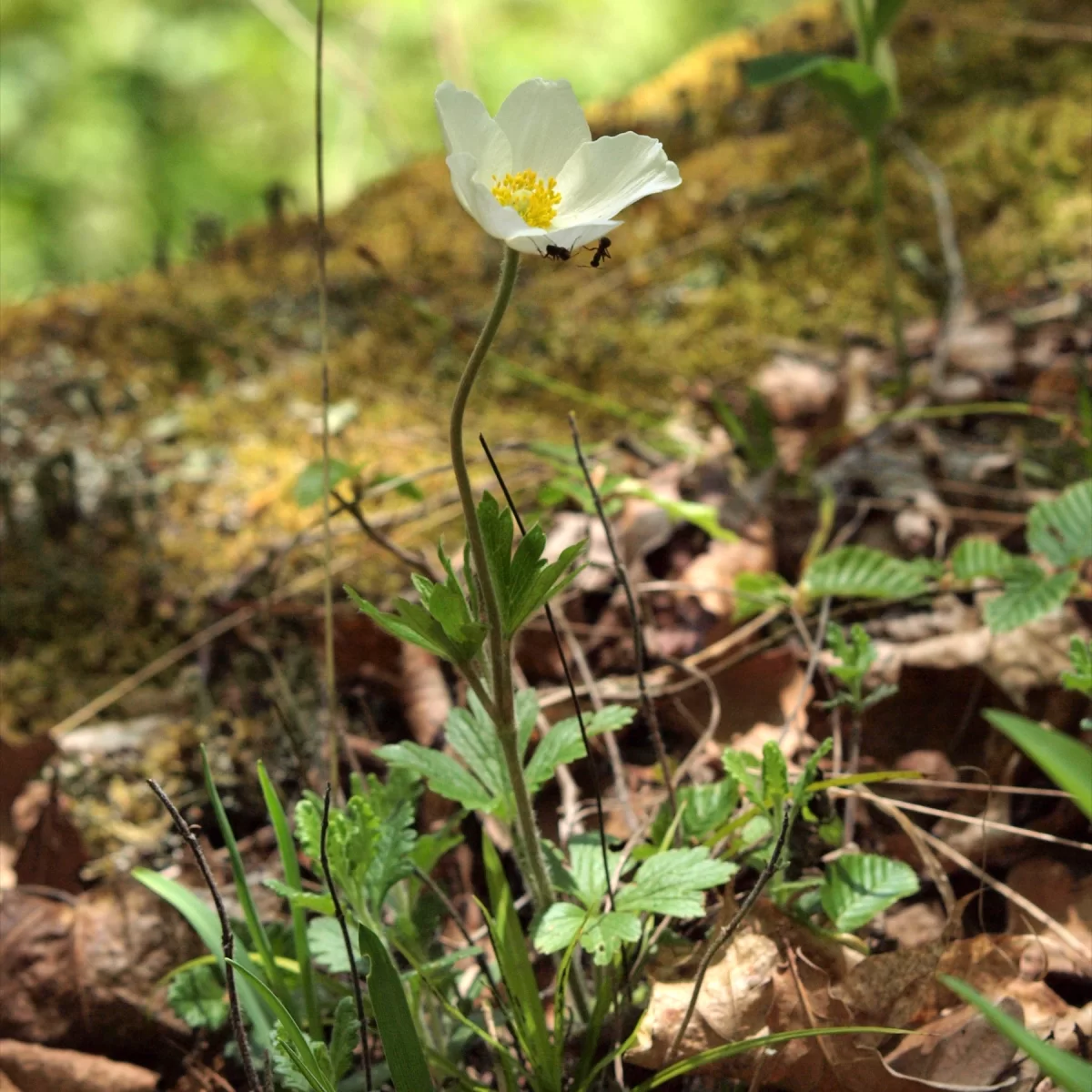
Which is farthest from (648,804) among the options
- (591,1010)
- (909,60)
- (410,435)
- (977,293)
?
(909,60)

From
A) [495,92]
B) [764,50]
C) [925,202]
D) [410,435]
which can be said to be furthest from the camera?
[495,92]

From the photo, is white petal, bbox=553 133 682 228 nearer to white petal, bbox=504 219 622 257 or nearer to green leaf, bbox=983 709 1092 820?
white petal, bbox=504 219 622 257

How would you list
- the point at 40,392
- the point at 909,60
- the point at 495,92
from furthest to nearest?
1. the point at 495,92
2. the point at 909,60
3. the point at 40,392

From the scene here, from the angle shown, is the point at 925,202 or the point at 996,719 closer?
the point at 996,719

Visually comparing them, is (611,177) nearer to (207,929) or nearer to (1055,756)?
(1055,756)

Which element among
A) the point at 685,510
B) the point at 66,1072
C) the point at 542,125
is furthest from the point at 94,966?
the point at 542,125

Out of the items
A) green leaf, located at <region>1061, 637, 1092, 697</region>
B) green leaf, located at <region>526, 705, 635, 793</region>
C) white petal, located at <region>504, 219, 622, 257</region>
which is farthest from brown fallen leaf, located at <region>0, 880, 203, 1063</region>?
green leaf, located at <region>1061, 637, 1092, 697</region>

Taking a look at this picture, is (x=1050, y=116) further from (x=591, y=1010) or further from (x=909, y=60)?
(x=591, y=1010)
